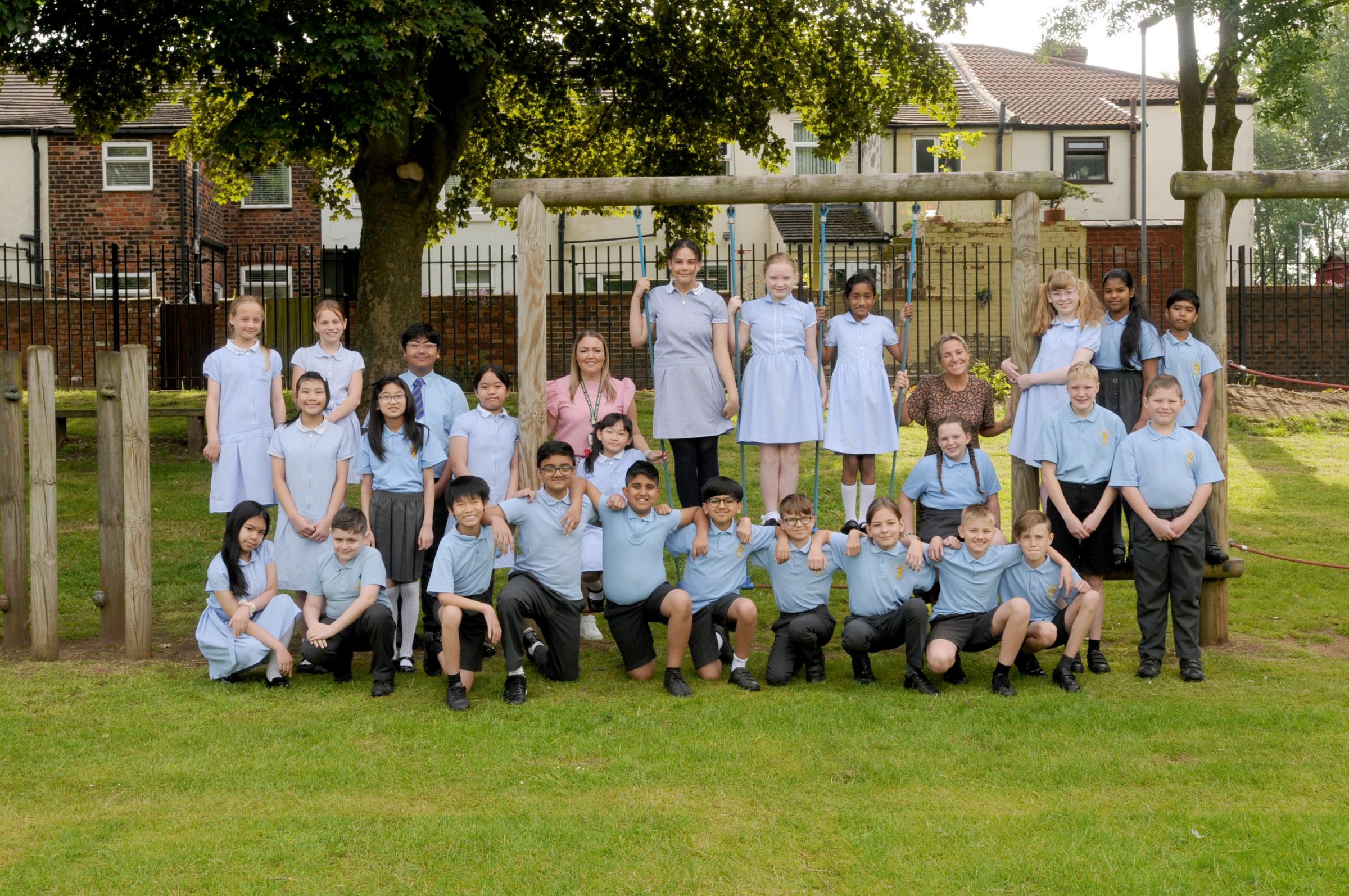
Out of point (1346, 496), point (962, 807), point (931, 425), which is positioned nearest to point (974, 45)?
point (1346, 496)

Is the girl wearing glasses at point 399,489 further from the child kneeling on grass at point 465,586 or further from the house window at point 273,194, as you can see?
the house window at point 273,194

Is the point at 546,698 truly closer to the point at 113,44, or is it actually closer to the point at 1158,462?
the point at 1158,462

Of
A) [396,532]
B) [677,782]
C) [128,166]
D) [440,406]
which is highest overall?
[128,166]

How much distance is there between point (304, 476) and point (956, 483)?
3356 mm

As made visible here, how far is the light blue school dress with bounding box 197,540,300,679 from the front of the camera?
6.36m

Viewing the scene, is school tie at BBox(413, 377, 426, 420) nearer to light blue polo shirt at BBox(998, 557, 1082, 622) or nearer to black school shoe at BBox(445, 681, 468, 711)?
black school shoe at BBox(445, 681, 468, 711)

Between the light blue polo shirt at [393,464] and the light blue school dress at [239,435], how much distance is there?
0.57 m

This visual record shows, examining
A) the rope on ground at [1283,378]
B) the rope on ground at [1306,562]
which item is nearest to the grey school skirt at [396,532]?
the rope on ground at [1306,562]

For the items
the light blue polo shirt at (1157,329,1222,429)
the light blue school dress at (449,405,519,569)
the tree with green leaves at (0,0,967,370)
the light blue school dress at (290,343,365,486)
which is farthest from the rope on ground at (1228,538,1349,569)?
the tree with green leaves at (0,0,967,370)

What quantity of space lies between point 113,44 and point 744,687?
9.94 m

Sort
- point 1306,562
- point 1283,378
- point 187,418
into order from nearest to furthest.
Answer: point 1306,562 → point 1283,378 → point 187,418

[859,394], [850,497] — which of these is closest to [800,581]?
[850,497]

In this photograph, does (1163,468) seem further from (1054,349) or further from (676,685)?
(676,685)

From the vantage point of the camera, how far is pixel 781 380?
24.4ft
